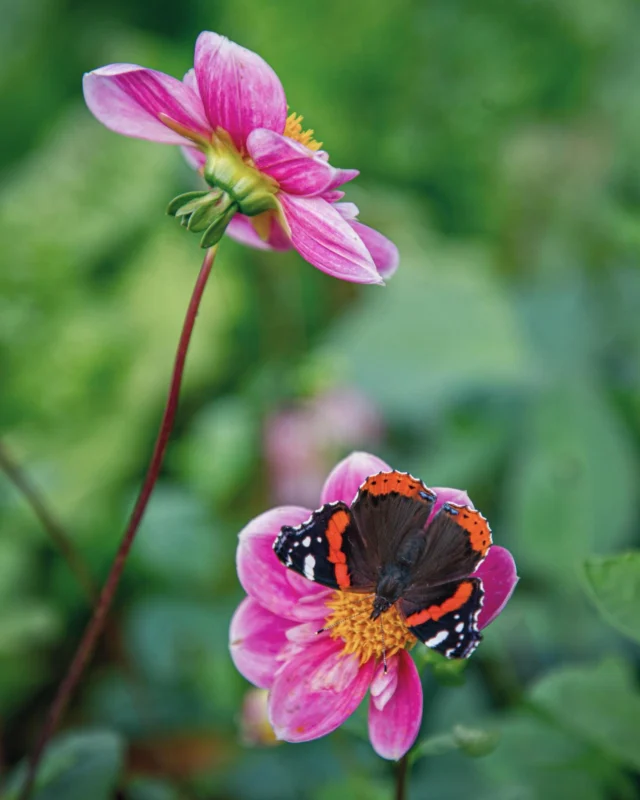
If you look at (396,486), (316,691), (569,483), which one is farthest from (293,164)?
(569,483)

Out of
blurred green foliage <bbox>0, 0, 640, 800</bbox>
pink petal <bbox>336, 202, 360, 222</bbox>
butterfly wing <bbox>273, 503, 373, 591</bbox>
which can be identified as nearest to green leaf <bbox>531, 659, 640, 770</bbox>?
blurred green foliage <bbox>0, 0, 640, 800</bbox>

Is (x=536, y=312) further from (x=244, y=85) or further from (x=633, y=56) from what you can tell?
(x=244, y=85)

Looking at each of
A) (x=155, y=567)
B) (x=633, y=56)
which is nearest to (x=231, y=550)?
(x=155, y=567)

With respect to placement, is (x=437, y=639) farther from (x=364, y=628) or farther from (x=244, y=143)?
(x=244, y=143)

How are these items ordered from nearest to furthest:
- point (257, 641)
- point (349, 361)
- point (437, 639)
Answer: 1. point (437, 639)
2. point (257, 641)
3. point (349, 361)

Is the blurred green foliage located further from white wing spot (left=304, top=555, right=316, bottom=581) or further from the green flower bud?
the green flower bud

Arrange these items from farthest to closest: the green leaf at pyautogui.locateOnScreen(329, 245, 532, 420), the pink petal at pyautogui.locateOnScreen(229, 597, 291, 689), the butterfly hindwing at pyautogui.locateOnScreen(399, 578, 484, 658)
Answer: the green leaf at pyautogui.locateOnScreen(329, 245, 532, 420) → the pink petal at pyautogui.locateOnScreen(229, 597, 291, 689) → the butterfly hindwing at pyautogui.locateOnScreen(399, 578, 484, 658)

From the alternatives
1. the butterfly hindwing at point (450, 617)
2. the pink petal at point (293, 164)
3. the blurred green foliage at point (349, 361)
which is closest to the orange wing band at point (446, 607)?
the butterfly hindwing at point (450, 617)
